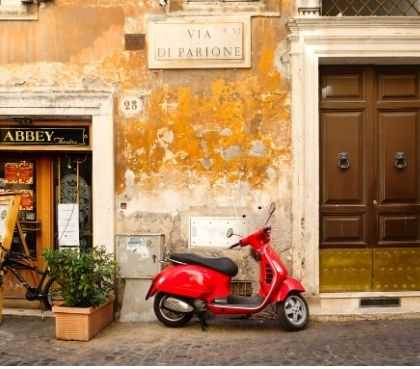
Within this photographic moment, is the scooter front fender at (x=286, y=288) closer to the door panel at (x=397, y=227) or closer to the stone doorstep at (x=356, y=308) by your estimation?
the stone doorstep at (x=356, y=308)

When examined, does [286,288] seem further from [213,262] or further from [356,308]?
[356,308]

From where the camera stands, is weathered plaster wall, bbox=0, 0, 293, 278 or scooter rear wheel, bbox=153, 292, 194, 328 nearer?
scooter rear wheel, bbox=153, 292, 194, 328

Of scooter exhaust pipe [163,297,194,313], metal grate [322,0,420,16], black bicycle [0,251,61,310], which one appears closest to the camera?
scooter exhaust pipe [163,297,194,313]

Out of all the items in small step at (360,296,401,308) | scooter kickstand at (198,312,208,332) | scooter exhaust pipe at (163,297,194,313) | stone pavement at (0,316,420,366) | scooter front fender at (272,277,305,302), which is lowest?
stone pavement at (0,316,420,366)

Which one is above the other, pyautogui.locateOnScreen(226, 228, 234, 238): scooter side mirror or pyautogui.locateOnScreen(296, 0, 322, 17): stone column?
pyautogui.locateOnScreen(296, 0, 322, 17): stone column

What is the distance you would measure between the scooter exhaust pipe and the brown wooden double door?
5.88 ft

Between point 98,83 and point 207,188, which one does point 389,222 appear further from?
point 98,83

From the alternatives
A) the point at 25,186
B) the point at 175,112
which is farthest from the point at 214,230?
the point at 25,186

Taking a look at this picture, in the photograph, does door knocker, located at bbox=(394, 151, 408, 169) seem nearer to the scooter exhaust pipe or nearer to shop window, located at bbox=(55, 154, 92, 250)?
the scooter exhaust pipe

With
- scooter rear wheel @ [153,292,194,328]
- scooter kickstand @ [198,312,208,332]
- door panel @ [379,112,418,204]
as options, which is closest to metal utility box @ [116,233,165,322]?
scooter rear wheel @ [153,292,194,328]

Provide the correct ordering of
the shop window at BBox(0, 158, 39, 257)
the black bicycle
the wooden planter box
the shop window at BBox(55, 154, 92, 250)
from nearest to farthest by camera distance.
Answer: the wooden planter box, the black bicycle, the shop window at BBox(55, 154, 92, 250), the shop window at BBox(0, 158, 39, 257)

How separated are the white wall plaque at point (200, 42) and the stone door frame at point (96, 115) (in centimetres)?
84

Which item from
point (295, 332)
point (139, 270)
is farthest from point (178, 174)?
point (295, 332)

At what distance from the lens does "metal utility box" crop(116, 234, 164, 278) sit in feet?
24.8
